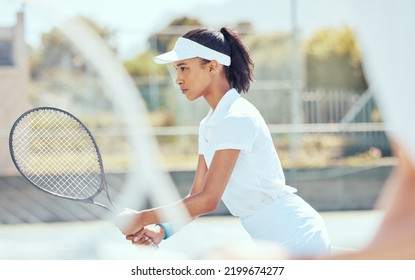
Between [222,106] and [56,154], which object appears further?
[56,154]

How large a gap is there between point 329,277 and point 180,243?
3037mm

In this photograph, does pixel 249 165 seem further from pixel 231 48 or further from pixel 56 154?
pixel 56 154

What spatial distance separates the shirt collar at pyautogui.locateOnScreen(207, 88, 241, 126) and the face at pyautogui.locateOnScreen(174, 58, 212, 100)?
6cm

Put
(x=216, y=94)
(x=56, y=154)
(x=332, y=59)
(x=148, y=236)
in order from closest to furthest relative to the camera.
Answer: (x=148, y=236) → (x=216, y=94) → (x=56, y=154) → (x=332, y=59)

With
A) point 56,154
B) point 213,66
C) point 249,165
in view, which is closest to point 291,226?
point 249,165

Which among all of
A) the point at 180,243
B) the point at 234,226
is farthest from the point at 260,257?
the point at 234,226

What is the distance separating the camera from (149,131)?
6441mm

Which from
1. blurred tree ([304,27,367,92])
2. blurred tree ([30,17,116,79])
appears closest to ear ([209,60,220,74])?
blurred tree ([30,17,116,79])

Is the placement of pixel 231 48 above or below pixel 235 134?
above

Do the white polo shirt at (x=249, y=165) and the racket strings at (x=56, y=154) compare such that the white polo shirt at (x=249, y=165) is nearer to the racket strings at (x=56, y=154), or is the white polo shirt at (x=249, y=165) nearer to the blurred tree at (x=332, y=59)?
the racket strings at (x=56, y=154)

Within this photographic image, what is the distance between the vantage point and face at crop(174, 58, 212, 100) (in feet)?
6.70

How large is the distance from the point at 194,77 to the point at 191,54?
47 mm

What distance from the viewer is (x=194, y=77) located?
205 cm

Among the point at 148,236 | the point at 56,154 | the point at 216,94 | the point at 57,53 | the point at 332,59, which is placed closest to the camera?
the point at 148,236
